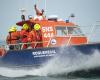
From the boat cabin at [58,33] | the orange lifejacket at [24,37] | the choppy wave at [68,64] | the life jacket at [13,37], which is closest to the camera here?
the choppy wave at [68,64]

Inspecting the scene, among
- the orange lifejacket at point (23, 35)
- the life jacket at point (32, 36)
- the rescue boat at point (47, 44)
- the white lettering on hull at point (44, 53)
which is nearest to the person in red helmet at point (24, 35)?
the orange lifejacket at point (23, 35)

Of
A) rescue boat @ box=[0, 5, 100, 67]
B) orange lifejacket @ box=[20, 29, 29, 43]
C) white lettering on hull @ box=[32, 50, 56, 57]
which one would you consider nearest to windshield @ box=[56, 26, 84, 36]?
rescue boat @ box=[0, 5, 100, 67]

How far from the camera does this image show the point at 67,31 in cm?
1599

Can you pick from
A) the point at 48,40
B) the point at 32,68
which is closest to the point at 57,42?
the point at 48,40

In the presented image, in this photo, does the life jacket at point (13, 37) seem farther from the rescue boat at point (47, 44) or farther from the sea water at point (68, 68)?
the sea water at point (68, 68)

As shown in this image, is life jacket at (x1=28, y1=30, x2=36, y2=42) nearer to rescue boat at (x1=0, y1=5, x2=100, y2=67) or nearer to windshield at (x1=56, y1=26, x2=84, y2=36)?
rescue boat at (x1=0, y1=5, x2=100, y2=67)

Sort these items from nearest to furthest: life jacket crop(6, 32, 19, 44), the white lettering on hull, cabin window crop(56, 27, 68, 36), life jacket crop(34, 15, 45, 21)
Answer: the white lettering on hull, cabin window crop(56, 27, 68, 36), life jacket crop(34, 15, 45, 21), life jacket crop(6, 32, 19, 44)

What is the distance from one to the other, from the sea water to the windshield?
4.91ft

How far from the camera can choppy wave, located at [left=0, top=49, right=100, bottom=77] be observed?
46.5 feet

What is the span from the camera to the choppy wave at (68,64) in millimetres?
14164

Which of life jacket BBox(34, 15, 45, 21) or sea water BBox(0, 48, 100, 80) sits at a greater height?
life jacket BBox(34, 15, 45, 21)

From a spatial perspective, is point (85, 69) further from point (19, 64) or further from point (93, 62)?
point (19, 64)

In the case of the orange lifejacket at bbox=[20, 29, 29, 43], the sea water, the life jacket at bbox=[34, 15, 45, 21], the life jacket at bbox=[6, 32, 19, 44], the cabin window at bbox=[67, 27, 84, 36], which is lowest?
the sea water

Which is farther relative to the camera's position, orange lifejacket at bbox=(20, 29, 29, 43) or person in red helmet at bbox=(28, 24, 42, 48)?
orange lifejacket at bbox=(20, 29, 29, 43)
